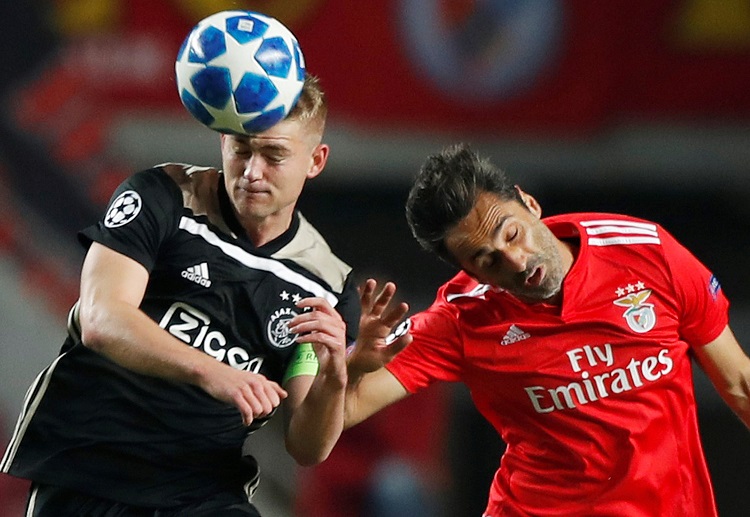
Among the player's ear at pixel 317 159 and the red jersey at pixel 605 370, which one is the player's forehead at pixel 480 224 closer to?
the red jersey at pixel 605 370

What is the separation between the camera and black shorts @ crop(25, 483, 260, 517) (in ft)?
11.5

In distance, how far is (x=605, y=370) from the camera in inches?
147

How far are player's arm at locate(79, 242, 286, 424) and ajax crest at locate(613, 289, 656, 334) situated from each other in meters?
1.24

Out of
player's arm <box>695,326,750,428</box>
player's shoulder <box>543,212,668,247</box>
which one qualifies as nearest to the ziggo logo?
player's shoulder <box>543,212,668,247</box>

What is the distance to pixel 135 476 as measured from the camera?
352cm

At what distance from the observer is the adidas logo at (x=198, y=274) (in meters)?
3.53

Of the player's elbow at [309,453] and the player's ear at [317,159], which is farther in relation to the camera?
the player's ear at [317,159]

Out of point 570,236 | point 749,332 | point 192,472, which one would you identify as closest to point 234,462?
point 192,472

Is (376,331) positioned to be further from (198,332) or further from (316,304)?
(198,332)

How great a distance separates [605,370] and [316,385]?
0.87m

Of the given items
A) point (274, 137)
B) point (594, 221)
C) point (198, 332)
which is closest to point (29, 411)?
point (198, 332)

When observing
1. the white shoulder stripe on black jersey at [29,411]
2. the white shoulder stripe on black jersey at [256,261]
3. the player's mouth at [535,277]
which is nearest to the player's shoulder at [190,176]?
the white shoulder stripe on black jersey at [256,261]

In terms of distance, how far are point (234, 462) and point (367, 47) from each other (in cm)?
357

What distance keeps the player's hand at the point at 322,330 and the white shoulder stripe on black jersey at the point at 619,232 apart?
936 mm
